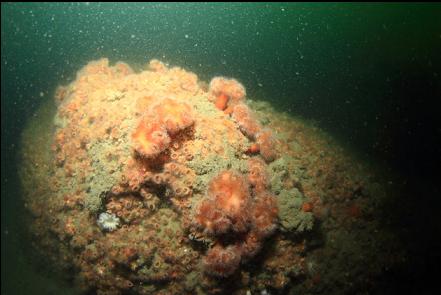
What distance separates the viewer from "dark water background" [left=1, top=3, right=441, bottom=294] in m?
9.22

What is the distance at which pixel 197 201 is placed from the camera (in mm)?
4684

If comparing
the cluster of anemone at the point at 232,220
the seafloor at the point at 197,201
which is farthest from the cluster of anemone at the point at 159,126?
the cluster of anemone at the point at 232,220

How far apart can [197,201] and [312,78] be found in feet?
80.9

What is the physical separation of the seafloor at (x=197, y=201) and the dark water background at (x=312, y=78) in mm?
1506

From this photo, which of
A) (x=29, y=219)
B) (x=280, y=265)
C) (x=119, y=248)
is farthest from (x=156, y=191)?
(x=29, y=219)

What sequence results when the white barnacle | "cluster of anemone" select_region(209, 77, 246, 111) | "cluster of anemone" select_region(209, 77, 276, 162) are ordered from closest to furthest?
1. the white barnacle
2. "cluster of anemone" select_region(209, 77, 276, 162)
3. "cluster of anemone" select_region(209, 77, 246, 111)

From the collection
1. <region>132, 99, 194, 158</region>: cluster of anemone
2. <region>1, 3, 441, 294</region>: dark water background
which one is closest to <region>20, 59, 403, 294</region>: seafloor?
<region>132, 99, 194, 158</region>: cluster of anemone

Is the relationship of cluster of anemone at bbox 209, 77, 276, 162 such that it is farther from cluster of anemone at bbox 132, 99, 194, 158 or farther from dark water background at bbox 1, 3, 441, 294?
dark water background at bbox 1, 3, 441, 294

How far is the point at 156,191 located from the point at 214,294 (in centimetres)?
203

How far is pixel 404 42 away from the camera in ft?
96.9

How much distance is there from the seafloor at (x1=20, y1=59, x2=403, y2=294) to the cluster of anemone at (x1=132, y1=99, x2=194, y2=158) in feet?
0.06

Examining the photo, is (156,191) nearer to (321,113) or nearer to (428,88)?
(321,113)

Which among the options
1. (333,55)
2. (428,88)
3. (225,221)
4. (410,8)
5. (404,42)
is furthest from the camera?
(410,8)

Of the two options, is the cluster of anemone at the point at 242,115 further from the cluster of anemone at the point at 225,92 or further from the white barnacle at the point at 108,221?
the white barnacle at the point at 108,221
